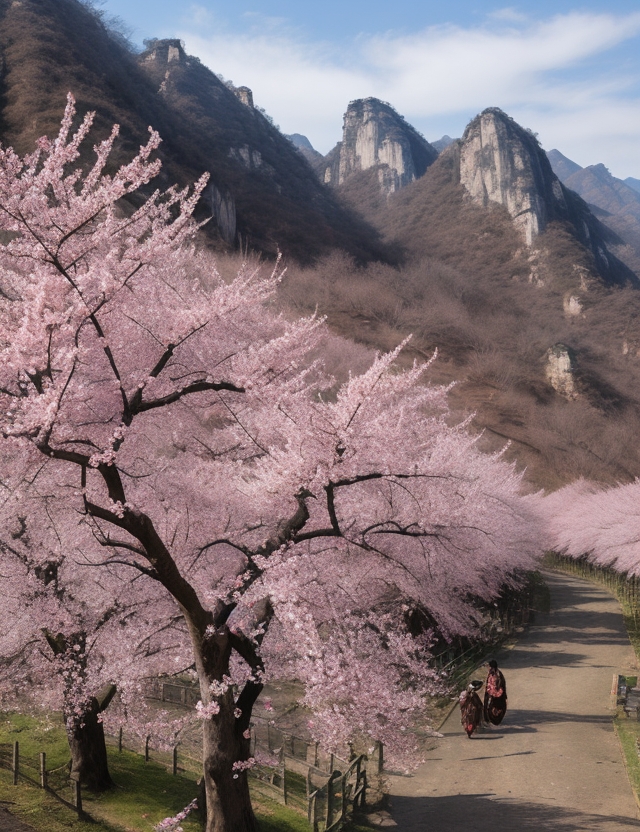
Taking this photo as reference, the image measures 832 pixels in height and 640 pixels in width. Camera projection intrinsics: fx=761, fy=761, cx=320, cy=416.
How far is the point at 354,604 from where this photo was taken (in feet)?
44.5

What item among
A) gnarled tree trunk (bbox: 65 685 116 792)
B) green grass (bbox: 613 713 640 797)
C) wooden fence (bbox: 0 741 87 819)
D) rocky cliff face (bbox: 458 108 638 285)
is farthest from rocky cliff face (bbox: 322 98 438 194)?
gnarled tree trunk (bbox: 65 685 116 792)

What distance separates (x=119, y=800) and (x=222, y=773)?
3.46 metres

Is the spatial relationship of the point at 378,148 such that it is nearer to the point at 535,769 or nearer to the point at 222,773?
the point at 535,769

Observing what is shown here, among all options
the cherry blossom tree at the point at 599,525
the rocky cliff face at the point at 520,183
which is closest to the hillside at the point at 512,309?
the rocky cliff face at the point at 520,183

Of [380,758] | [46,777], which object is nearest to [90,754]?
[46,777]

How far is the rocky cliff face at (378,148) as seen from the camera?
186 meters

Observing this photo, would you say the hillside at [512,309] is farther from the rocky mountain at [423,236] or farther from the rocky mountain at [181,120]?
the rocky mountain at [181,120]

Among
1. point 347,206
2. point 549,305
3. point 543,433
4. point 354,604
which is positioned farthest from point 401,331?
point 347,206

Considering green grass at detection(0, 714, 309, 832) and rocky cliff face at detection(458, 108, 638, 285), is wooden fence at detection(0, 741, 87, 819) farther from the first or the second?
rocky cliff face at detection(458, 108, 638, 285)

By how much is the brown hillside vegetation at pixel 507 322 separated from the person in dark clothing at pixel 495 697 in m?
45.5

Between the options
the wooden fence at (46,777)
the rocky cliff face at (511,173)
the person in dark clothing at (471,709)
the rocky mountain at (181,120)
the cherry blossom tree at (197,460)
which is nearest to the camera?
the cherry blossom tree at (197,460)

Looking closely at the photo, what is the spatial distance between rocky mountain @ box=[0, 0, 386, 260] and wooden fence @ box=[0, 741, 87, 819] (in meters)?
56.2

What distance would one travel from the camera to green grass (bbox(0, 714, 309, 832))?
10305 millimetres

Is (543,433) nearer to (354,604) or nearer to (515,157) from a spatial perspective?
(354,604)
